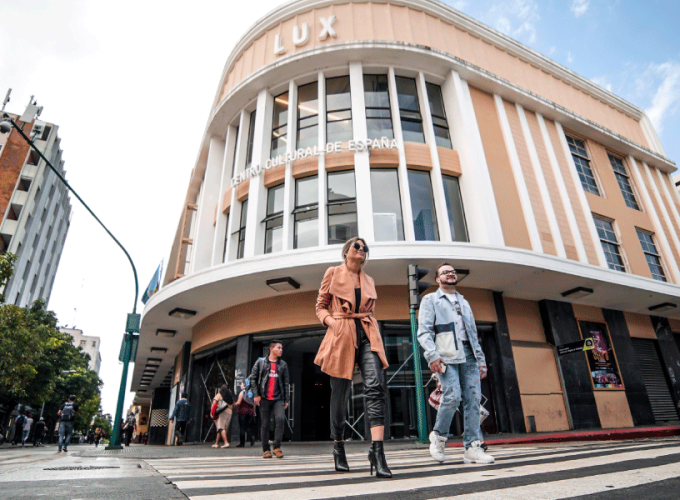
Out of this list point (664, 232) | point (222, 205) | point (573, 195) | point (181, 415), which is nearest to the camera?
point (181, 415)

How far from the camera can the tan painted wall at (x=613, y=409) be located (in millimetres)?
11836

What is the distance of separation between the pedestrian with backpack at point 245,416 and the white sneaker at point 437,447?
665cm

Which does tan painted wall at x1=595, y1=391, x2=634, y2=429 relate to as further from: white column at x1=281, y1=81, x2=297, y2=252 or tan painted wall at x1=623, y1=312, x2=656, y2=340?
white column at x1=281, y1=81, x2=297, y2=252

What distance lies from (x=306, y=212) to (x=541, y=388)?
8262 mm

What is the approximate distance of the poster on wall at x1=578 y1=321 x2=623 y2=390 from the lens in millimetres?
12406

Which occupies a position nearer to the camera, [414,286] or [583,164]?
[414,286]

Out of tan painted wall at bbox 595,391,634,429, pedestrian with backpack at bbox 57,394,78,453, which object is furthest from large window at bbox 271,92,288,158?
tan painted wall at bbox 595,391,634,429

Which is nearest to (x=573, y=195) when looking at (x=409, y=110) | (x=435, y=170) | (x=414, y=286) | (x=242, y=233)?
(x=435, y=170)

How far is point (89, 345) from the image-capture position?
10369 centimetres

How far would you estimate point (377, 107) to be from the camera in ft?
43.5

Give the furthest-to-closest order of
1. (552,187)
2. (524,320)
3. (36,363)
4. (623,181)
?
(36,363), (623,181), (552,187), (524,320)

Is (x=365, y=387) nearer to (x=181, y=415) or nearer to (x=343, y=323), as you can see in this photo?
(x=343, y=323)

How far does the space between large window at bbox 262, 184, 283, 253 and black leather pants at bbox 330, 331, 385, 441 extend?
29.8 ft

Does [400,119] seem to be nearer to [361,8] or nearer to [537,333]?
[361,8]
